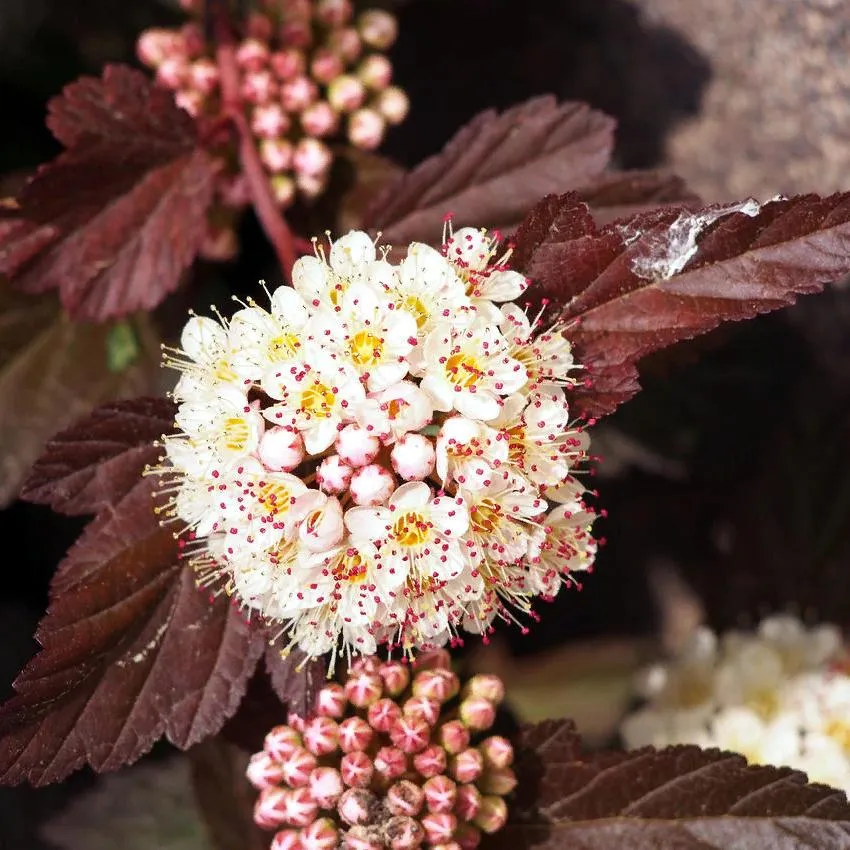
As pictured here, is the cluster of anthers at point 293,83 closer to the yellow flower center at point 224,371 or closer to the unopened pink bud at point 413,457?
the yellow flower center at point 224,371

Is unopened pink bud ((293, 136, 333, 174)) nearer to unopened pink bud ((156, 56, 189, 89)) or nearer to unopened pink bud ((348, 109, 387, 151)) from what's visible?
unopened pink bud ((348, 109, 387, 151))

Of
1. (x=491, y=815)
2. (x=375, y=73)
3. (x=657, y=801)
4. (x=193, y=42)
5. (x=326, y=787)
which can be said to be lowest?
(x=657, y=801)

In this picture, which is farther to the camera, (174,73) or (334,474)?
(174,73)

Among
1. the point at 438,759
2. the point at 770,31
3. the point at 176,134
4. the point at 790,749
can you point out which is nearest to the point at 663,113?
the point at 770,31

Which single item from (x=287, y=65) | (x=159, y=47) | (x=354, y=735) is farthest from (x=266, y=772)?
(x=159, y=47)

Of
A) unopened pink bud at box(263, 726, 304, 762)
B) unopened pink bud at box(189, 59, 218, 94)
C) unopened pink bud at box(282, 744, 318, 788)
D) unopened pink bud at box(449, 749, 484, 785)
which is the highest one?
unopened pink bud at box(189, 59, 218, 94)

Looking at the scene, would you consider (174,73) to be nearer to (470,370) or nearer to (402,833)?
(470,370)

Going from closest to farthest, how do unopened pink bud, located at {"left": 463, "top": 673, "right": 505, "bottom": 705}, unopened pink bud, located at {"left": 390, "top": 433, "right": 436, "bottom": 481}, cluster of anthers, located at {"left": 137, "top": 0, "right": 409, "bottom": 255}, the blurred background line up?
1. unopened pink bud, located at {"left": 390, "top": 433, "right": 436, "bottom": 481}
2. unopened pink bud, located at {"left": 463, "top": 673, "right": 505, "bottom": 705}
3. cluster of anthers, located at {"left": 137, "top": 0, "right": 409, "bottom": 255}
4. the blurred background

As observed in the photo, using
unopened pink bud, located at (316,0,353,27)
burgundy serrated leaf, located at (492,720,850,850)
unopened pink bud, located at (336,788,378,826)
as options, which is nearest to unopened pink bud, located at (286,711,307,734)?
unopened pink bud, located at (336,788,378,826)
